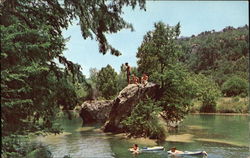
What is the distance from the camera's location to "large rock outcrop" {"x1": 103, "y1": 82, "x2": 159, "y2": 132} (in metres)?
32.1

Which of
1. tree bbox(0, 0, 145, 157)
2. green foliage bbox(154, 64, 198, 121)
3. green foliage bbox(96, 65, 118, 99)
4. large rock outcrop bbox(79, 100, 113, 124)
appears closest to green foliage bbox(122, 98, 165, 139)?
green foliage bbox(154, 64, 198, 121)

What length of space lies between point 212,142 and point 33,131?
61.7 ft

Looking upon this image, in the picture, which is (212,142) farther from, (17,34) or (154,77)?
(17,34)

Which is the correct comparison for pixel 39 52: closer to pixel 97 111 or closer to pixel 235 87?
pixel 97 111

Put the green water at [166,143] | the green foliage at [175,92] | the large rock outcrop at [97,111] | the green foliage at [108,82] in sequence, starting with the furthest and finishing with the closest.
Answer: the green foliage at [108,82] → the large rock outcrop at [97,111] → the green foliage at [175,92] → the green water at [166,143]

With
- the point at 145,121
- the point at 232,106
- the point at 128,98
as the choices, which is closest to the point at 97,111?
the point at 128,98

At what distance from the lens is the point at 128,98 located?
105ft

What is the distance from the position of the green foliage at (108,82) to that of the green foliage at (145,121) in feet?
104

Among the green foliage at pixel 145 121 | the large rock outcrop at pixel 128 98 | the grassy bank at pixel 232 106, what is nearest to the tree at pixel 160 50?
the large rock outcrop at pixel 128 98

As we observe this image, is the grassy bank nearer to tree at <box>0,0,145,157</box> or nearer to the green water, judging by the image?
the green water

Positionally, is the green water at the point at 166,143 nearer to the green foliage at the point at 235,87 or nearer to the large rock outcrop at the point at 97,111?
the large rock outcrop at the point at 97,111

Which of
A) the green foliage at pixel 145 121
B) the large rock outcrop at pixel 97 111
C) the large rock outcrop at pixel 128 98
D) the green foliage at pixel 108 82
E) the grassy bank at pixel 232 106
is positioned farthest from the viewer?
the green foliage at pixel 108 82

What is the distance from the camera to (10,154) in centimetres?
1034

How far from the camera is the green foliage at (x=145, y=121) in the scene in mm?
29500
